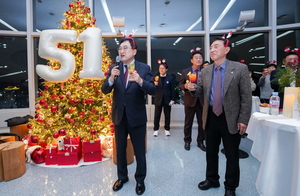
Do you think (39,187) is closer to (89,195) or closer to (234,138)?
(89,195)

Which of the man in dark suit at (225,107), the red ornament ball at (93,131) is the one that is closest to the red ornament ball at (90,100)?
the red ornament ball at (93,131)

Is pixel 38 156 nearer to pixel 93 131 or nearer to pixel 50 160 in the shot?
pixel 50 160

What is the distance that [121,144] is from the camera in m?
1.76

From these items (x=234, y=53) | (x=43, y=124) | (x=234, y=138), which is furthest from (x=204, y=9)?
(x=43, y=124)

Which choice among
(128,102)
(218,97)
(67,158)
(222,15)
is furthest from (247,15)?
(67,158)

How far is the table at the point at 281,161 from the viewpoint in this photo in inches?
38.3

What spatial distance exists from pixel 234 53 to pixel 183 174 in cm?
410

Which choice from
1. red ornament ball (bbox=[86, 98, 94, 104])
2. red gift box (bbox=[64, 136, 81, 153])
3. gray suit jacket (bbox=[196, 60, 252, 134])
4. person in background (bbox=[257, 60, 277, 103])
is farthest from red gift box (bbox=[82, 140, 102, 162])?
person in background (bbox=[257, 60, 277, 103])

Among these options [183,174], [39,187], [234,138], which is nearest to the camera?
[234,138]

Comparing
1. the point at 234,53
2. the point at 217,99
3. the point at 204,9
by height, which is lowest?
the point at 217,99

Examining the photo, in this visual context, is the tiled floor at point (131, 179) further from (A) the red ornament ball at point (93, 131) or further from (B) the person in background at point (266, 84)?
(B) the person in background at point (266, 84)

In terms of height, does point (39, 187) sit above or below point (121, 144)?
below

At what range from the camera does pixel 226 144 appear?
1583 mm

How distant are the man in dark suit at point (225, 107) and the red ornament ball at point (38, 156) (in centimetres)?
235
